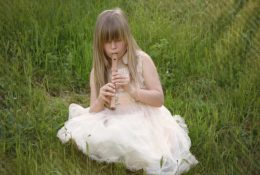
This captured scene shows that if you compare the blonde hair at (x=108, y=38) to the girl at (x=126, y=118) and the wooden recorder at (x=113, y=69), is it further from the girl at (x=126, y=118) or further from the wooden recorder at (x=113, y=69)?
the wooden recorder at (x=113, y=69)

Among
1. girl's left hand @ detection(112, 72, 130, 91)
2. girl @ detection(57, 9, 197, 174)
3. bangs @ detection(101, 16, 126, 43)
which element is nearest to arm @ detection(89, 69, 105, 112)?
girl @ detection(57, 9, 197, 174)

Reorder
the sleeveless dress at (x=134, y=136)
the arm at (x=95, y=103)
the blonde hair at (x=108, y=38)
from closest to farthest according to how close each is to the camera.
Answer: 1. the sleeveless dress at (x=134, y=136)
2. the blonde hair at (x=108, y=38)
3. the arm at (x=95, y=103)

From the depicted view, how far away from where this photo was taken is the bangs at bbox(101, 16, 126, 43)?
3059 millimetres

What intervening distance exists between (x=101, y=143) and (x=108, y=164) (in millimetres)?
144

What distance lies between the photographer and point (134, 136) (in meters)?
3.01

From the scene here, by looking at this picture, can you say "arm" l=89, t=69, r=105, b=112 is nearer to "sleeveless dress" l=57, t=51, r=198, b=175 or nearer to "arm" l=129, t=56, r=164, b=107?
"sleeveless dress" l=57, t=51, r=198, b=175

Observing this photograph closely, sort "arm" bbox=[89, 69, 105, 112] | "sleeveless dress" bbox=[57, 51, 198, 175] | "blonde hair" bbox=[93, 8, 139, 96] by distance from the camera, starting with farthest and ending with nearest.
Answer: "arm" bbox=[89, 69, 105, 112] < "blonde hair" bbox=[93, 8, 139, 96] < "sleeveless dress" bbox=[57, 51, 198, 175]

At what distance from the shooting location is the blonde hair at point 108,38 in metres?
3.07

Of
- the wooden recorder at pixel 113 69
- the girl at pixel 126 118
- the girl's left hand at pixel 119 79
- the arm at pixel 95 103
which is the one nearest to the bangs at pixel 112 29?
the girl at pixel 126 118

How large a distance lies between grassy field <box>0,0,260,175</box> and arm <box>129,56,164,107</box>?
39cm

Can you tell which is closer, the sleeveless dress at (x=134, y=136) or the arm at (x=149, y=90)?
the sleeveless dress at (x=134, y=136)

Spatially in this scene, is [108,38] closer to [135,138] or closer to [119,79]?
[119,79]

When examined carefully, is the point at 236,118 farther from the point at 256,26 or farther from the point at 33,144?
the point at 33,144

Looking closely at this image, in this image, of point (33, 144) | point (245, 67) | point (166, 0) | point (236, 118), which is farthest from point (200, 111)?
point (166, 0)
